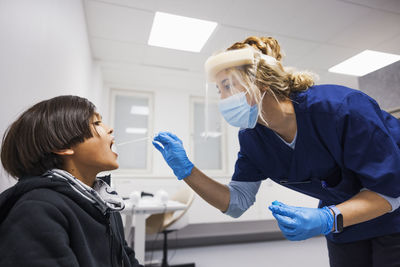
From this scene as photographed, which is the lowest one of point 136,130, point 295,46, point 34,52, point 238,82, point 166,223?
point 166,223

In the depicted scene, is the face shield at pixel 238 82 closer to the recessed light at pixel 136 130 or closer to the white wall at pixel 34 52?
the white wall at pixel 34 52

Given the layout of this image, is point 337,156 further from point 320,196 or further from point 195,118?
point 195,118

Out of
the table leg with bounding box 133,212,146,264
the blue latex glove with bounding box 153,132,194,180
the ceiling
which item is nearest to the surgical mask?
the blue latex glove with bounding box 153,132,194,180

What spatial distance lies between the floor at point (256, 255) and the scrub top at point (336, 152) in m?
1.92

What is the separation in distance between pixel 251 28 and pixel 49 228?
104 inches

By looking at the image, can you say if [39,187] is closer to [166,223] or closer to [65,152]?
[65,152]

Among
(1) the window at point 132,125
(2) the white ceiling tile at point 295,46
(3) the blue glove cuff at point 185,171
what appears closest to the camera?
(3) the blue glove cuff at point 185,171

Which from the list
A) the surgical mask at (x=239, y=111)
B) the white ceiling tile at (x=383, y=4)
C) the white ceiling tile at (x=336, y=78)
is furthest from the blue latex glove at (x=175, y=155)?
the white ceiling tile at (x=336, y=78)

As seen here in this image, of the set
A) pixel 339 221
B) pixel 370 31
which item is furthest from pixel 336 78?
pixel 339 221

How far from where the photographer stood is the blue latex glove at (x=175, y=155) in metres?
1.08

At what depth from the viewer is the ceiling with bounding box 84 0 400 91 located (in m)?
2.32

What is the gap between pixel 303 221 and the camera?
736 mm

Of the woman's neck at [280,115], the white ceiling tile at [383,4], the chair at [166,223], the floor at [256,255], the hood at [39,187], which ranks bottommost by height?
the floor at [256,255]

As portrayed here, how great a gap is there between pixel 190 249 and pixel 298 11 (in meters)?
3.01
